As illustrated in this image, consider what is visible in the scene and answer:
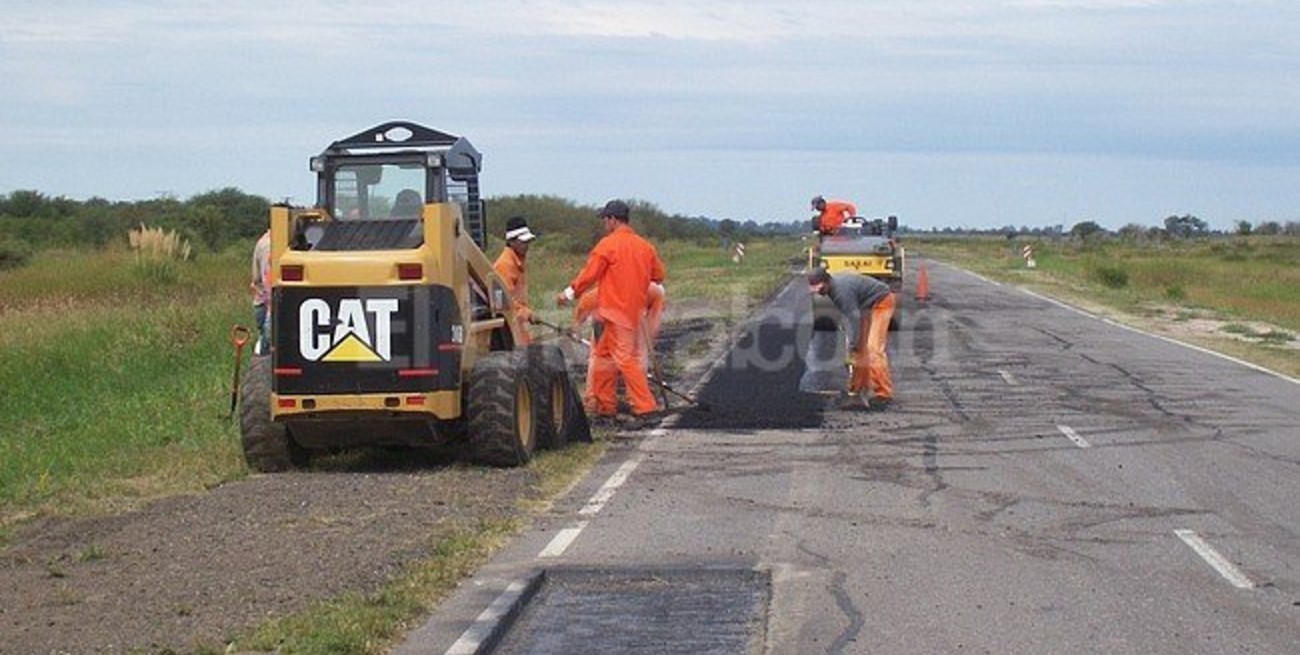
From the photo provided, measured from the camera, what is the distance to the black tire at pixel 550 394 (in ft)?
48.5

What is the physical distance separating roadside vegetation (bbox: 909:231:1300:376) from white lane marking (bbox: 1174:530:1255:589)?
1382 centimetres

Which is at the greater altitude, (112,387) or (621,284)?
(621,284)

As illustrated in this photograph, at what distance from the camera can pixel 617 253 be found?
1658cm

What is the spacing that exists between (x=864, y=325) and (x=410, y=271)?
23.2 feet

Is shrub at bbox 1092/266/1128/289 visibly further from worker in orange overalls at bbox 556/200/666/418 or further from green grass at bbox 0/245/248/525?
worker in orange overalls at bbox 556/200/666/418

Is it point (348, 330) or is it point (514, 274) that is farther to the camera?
point (514, 274)

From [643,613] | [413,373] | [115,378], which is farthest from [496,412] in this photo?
[115,378]

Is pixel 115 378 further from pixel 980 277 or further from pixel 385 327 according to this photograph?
pixel 980 277

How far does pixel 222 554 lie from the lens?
10.2 metres

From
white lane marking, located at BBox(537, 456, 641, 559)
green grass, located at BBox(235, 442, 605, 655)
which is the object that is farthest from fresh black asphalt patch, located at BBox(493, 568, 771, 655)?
white lane marking, located at BBox(537, 456, 641, 559)

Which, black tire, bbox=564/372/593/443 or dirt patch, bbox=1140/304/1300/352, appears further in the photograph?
dirt patch, bbox=1140/304/1300/352

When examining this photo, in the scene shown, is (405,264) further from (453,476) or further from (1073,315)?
(1073,315)

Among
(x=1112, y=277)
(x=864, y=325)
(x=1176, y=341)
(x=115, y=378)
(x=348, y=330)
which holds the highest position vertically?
(x=348, y=330)

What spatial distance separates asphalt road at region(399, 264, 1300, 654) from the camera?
28.0 feet
